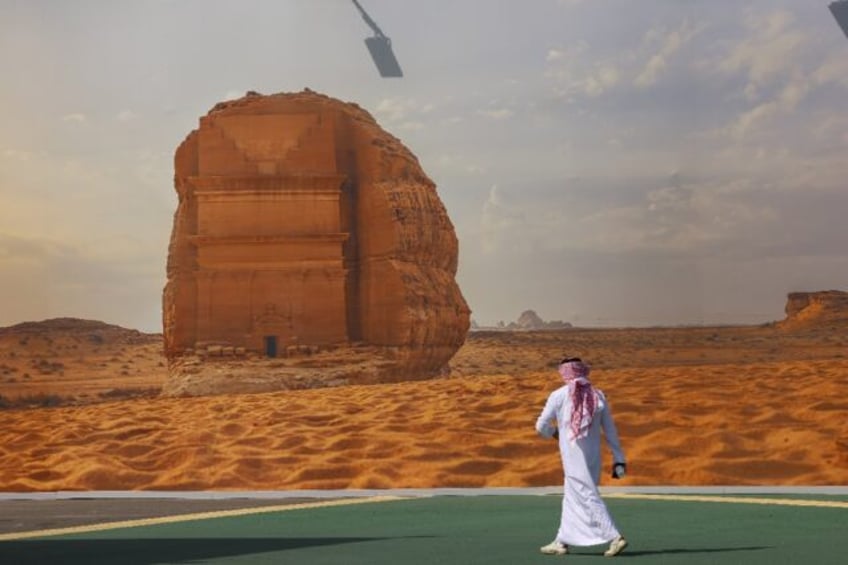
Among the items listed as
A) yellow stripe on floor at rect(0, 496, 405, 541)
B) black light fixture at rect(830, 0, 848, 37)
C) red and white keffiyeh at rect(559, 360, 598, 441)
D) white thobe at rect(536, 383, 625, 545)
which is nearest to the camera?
white thobe at rect(536, 383, 625, 545)

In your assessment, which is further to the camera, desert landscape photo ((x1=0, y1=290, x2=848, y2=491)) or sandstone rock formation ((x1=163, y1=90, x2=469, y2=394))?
sandstone rock formation ((x1=163, y1=90, x2=469, y2=394))

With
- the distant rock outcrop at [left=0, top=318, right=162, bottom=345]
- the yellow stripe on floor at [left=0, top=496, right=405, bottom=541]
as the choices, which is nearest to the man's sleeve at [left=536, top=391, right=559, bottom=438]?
the yellow stripe on floor at [left=0, top=496, right=405, bottom=541]

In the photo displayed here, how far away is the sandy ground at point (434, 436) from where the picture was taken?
62.9ft

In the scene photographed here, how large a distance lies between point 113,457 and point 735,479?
10.4 meters

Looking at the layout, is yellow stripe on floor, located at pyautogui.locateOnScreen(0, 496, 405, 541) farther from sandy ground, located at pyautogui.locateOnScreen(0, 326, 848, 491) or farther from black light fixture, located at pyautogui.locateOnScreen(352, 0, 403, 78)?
black light fixture, located at pyautogui.locateOnScreen(352, 0, 403, 78)

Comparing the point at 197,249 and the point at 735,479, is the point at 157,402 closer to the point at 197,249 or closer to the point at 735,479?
the point at 197,249

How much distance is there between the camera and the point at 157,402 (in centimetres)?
3238

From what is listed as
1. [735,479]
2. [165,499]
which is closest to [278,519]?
[165,499]

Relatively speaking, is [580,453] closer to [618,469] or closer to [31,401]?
[618,469]

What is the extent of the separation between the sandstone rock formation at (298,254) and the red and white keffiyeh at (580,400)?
89.8 ft

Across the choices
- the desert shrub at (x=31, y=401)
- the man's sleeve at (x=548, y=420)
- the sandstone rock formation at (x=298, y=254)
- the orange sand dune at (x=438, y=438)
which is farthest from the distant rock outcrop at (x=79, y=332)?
the man's sleeve at (x=548, y=420)

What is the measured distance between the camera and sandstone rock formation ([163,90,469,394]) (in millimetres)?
37875

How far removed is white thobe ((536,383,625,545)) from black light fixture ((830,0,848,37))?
147 feet

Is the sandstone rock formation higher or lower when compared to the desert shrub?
higher
